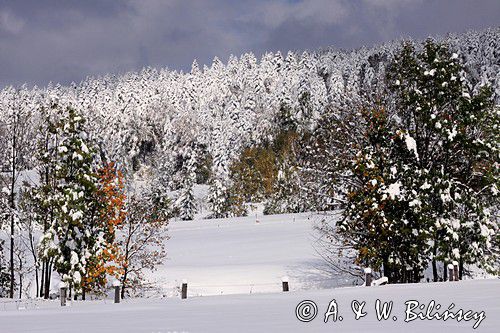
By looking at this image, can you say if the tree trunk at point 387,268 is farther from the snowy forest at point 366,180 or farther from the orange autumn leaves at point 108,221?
the orange autumn leaves at point 108,221

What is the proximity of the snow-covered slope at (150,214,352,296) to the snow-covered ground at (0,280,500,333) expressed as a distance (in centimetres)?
1425

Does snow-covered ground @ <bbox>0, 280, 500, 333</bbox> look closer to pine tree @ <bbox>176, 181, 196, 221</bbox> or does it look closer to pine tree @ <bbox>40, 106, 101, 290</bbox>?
pine tree @ <bbox>40, 106, 101, 290</bbox>

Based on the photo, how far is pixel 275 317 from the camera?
10.3 metres

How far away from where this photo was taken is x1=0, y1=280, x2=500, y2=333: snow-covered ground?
8.64 m

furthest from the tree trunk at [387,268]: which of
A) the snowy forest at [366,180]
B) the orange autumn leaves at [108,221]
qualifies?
the orange autumn leaves at [108,221]

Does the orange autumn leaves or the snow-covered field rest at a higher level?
the orange autumn leaves

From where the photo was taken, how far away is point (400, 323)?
8.82 metres

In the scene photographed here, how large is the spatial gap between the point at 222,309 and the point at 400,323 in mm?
5038

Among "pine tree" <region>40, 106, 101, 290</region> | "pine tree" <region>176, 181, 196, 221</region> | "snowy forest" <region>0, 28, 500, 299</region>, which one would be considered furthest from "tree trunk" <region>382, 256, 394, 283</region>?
"pine tree" <region>176, 181, 196, 221</region>

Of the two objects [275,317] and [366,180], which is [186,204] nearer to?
[366,180]

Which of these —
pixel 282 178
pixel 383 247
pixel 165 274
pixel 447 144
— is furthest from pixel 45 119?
pixel 282 178

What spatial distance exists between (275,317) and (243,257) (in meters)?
27.5

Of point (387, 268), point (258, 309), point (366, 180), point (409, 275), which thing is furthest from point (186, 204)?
point (258, 309)

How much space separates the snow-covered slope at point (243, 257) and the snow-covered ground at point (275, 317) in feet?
46.8
